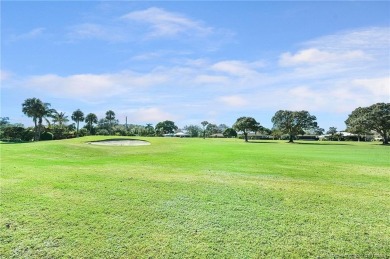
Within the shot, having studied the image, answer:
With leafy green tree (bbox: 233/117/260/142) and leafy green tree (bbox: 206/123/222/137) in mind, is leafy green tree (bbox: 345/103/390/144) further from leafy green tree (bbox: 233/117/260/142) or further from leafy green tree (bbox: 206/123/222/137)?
leafy green tree (bbox: 206/123/222/137)

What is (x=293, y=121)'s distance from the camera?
79812mm

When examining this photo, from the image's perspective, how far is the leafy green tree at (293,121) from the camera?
7900cm

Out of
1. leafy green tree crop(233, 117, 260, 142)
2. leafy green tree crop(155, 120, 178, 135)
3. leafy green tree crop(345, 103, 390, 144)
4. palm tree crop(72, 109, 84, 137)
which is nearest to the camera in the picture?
leafy green tree crop(345, 103, 390, 144)

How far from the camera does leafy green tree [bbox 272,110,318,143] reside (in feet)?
259

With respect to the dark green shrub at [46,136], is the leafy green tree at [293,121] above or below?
above

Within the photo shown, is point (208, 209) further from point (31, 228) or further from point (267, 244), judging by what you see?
point (31, 228)

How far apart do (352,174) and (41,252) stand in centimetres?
1353

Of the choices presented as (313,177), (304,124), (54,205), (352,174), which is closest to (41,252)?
(54,205)

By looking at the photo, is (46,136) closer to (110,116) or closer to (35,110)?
(35,110)

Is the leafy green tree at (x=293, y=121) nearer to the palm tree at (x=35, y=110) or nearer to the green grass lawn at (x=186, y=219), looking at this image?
the palm tree at (x=35, y=110)

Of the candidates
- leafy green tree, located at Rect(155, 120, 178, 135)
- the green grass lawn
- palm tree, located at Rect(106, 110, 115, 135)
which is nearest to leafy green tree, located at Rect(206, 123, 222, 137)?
leafy green tree, located at Rect(155, 120, 178, 135)

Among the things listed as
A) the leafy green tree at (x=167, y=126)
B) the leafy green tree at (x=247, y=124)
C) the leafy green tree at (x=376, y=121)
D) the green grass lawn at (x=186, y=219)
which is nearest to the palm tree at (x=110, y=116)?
the leafy green tree at (x=167, y=126)

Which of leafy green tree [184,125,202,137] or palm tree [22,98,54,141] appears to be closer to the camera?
palm tree [22,98,54,141]

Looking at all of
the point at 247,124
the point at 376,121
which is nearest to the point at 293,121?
the point at 247,124
